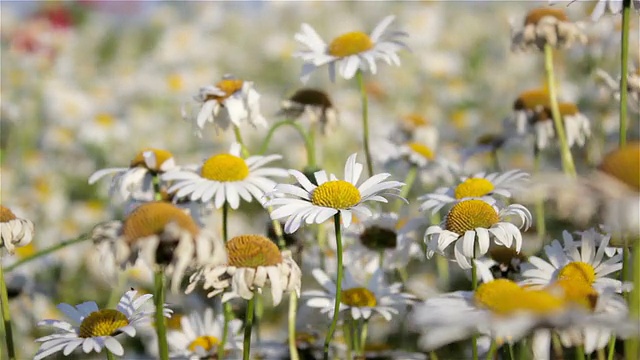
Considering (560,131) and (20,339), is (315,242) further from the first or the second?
(20,339)

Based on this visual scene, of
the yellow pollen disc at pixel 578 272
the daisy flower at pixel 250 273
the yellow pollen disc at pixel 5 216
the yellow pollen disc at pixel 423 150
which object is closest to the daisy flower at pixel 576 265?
the yellow pollen disc at pixel 578 272

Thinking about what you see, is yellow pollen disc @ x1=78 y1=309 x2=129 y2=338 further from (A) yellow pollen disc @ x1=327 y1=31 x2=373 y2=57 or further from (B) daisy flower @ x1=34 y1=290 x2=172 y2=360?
(A) yellow pollen disc @ x1=327 y1=31 x2=373 y2=57

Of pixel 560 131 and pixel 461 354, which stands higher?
pixel 560 131

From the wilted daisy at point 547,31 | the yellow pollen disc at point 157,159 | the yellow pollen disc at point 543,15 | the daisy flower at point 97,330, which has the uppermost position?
the yellow pollen disc at point 543,15

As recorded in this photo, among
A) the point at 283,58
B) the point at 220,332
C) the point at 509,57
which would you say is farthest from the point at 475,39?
the point at 220,332

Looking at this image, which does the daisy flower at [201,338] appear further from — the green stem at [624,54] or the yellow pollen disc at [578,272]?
the green stem at [624,54]

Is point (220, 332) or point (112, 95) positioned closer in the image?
point (220, 332)

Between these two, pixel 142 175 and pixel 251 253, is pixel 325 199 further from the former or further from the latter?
pixel 142 175
